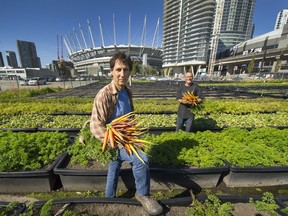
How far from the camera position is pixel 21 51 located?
151 m

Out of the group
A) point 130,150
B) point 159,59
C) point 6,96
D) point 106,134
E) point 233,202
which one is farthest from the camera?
point 159,59

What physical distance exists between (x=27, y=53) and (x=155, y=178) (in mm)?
205824

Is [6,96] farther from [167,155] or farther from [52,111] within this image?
[167,155]

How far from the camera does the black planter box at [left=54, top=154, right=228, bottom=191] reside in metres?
2.85

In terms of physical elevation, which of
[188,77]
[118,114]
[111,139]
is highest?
[188,77]

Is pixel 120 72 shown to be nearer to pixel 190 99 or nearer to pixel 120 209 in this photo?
pixel 120 209

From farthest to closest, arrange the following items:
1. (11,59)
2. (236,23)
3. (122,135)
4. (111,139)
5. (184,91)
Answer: (11,59) < (236,23) < (184,91) < (122,135) < (111,139)

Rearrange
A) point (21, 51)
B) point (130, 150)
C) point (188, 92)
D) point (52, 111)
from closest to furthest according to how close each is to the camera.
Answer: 1. point (130, 150)
2. point (188, 92)
3. point (52, 111)
4. point (21, 51)

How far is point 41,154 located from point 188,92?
3925 millimetres

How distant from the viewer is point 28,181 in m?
2.88

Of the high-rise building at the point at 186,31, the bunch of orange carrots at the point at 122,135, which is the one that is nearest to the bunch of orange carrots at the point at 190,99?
the bunch of orange carrots at the point at 122,135

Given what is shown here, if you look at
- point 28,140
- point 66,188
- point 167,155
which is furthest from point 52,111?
point 167,155

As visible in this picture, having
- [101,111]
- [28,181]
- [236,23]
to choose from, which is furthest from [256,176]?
[236,23]

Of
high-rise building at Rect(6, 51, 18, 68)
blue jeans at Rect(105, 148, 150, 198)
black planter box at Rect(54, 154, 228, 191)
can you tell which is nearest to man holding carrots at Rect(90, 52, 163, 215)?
blue jeans at Rect(105, 148, 150, 198)
